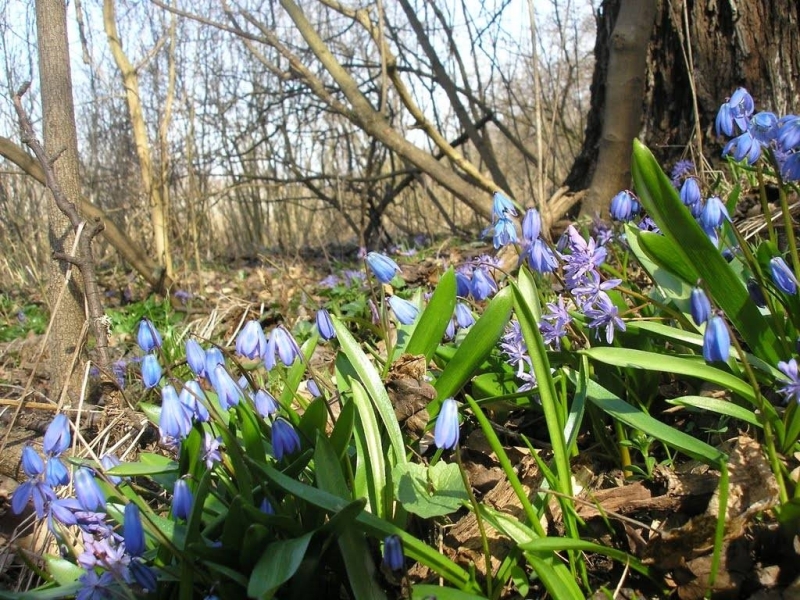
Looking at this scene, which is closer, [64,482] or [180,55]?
[64,482]

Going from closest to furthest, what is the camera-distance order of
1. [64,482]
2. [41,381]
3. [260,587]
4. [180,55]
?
[260,587]
[64,482]
[41,381]
[180,55]

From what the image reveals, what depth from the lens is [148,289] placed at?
18.3 ft

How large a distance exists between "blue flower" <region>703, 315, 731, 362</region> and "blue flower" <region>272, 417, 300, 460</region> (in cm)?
93

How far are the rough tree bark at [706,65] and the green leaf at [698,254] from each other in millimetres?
2002

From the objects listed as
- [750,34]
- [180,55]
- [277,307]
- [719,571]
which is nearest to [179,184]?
[180,55]

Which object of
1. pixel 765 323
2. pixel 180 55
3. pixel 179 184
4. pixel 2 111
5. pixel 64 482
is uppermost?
pixel 180 55

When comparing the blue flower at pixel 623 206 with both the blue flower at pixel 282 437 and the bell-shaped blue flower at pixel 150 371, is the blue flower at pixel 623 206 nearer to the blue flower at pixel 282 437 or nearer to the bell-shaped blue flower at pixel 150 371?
the blue flower at pixel 282 437

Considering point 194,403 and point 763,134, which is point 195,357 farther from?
point 763,134

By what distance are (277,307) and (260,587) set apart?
2.83 meters

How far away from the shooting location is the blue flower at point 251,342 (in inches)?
71.5

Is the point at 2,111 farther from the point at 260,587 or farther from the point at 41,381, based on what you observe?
the point at 260,587

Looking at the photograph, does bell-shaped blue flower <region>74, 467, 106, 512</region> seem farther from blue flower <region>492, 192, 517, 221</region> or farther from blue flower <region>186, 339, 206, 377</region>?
blue flower <region>492, 192, 517, 221</region>

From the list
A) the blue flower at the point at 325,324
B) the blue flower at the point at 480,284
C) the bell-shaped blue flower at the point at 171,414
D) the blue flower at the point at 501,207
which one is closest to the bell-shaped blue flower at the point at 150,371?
the bell-shaped blue flower at the point at 171,414

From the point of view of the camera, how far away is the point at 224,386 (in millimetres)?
1687
